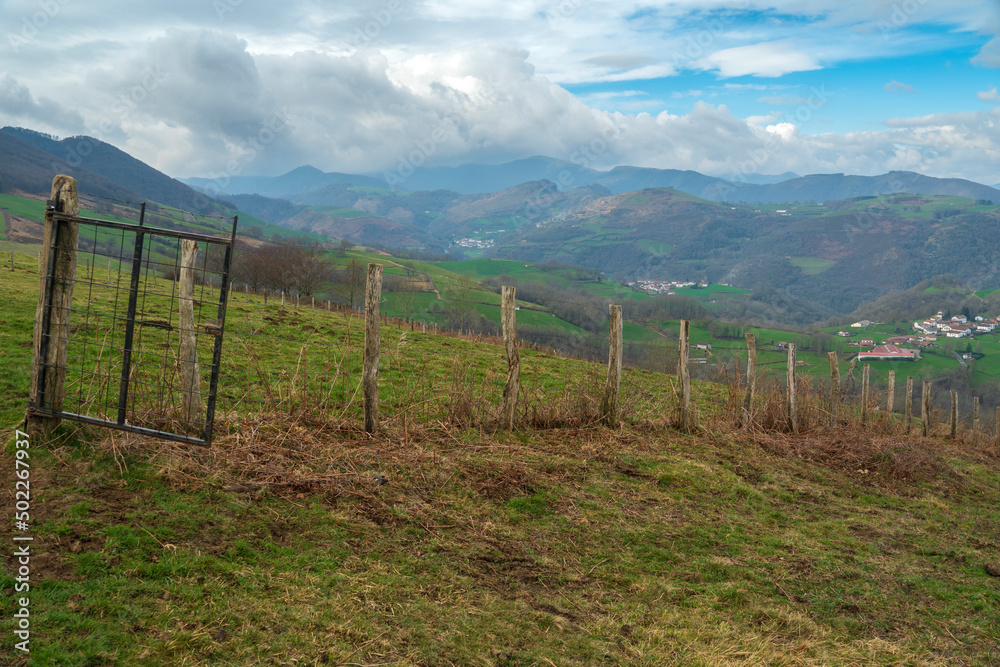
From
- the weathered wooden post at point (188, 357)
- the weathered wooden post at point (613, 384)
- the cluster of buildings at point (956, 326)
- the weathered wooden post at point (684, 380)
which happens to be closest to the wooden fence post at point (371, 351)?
the weathered wooden post at point (188, 357)

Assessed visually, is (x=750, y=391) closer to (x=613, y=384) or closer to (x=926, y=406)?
(x=613, y=384)

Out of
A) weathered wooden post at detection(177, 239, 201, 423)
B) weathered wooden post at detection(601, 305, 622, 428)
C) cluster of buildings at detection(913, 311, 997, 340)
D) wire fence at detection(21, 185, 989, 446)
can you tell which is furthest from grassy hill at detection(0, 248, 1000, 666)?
cluster of buildings at detection(913, 311, 997, 340)

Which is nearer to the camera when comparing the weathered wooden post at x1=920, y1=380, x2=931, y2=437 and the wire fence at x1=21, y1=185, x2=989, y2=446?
the wire fence at x1=21, y1=185, x2=989, y2=446

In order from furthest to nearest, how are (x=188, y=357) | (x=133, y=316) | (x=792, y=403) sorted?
(x=792, y=403)
(x=188, y=357)
(x=133, y=316)

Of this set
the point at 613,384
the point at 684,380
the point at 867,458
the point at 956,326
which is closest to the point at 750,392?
the point at 684,380

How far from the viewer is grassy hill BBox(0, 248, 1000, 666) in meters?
4.21

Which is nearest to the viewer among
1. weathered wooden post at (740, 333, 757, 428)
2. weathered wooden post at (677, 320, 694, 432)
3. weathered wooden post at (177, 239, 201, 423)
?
weathered wooden post at (177, 239, 201, 423)

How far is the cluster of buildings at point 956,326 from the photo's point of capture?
95.0 m

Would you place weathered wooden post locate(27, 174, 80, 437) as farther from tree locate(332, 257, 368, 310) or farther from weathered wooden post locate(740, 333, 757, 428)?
tree locate(332, 257, 368, 310)

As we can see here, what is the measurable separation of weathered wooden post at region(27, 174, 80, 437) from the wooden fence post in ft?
11.9

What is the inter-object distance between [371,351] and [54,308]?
3.88 m

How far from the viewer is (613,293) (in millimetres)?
129000

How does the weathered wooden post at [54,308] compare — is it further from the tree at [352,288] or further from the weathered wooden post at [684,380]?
the tree at [352,288]

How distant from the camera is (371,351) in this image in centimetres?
853
